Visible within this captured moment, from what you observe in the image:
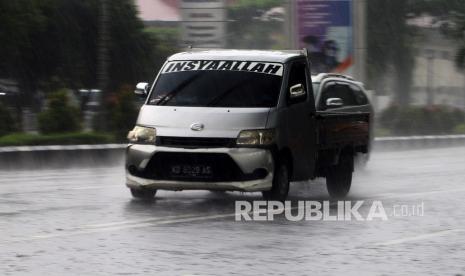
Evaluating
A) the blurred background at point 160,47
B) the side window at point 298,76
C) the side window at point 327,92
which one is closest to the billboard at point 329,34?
the blurred background at point 160,47

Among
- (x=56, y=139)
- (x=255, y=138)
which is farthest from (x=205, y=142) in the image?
(x=56, y=139)

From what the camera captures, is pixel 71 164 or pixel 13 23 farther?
pixel 13 23

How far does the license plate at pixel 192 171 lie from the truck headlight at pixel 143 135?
478mm

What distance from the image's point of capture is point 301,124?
15055 millimetres

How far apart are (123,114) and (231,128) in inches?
624

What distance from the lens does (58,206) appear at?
45.9 feet

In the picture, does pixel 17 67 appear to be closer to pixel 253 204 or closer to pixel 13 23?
pixel 13 23

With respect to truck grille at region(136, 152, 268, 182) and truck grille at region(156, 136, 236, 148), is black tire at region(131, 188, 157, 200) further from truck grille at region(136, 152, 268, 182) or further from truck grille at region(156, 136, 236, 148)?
truck grille at region(156, 136, 236, 148)

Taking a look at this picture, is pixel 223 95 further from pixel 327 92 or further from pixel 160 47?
pixel 160 47

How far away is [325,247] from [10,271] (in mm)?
2999

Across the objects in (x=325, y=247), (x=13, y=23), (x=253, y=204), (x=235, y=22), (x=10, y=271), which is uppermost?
(x=10, y=271)

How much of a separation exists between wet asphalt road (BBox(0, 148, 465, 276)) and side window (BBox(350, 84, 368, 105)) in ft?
15.3

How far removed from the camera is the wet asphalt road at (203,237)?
957 centimetres

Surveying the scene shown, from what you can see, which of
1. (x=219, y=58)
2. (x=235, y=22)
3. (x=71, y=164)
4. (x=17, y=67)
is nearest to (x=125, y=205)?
(x=219, y=58)
